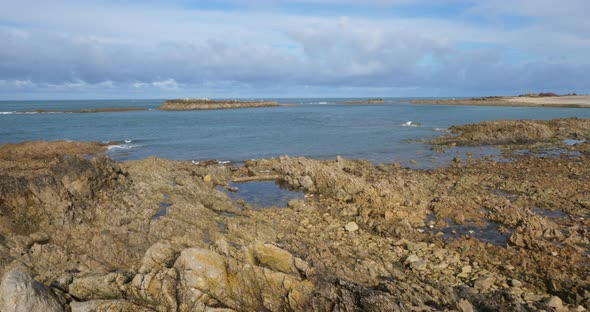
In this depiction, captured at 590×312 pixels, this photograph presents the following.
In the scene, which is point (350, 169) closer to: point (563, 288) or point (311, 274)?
point (563, 288)

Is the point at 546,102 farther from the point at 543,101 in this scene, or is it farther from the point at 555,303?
the point at 555,303

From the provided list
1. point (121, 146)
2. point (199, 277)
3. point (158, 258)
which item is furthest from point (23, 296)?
point (121, 146)

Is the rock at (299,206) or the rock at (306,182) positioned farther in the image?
the rock at (306,182)

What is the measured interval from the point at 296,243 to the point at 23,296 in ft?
28.9

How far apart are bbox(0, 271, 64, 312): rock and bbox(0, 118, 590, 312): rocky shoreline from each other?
3 cm

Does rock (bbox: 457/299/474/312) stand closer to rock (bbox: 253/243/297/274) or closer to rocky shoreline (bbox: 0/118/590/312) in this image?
rocky shoreline (bbox: 0/118/590/312)

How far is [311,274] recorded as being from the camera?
29.1 feet

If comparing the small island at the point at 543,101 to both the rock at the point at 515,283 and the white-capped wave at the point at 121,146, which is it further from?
the rock at the point at 515,283

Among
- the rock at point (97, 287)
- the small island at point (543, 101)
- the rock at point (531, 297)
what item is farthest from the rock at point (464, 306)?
the small island at point (543, 101)

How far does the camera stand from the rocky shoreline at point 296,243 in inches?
328

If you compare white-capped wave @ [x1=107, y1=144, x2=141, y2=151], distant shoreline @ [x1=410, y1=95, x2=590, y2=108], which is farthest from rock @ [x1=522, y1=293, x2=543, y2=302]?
distant shoreline @ [x1=410, y1=95, x2=590, y2=108]

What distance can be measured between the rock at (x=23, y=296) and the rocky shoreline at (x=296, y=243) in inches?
1.3

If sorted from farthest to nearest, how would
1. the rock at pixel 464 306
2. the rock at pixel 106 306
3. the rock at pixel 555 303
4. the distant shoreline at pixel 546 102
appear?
the distant shoreline at pixel 546 102 → the rock at pixel 555 303 → the rock at pixel 464 306 → the rock at pixel 106 306

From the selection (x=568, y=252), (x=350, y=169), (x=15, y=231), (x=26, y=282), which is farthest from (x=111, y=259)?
(x=350, y=169)
